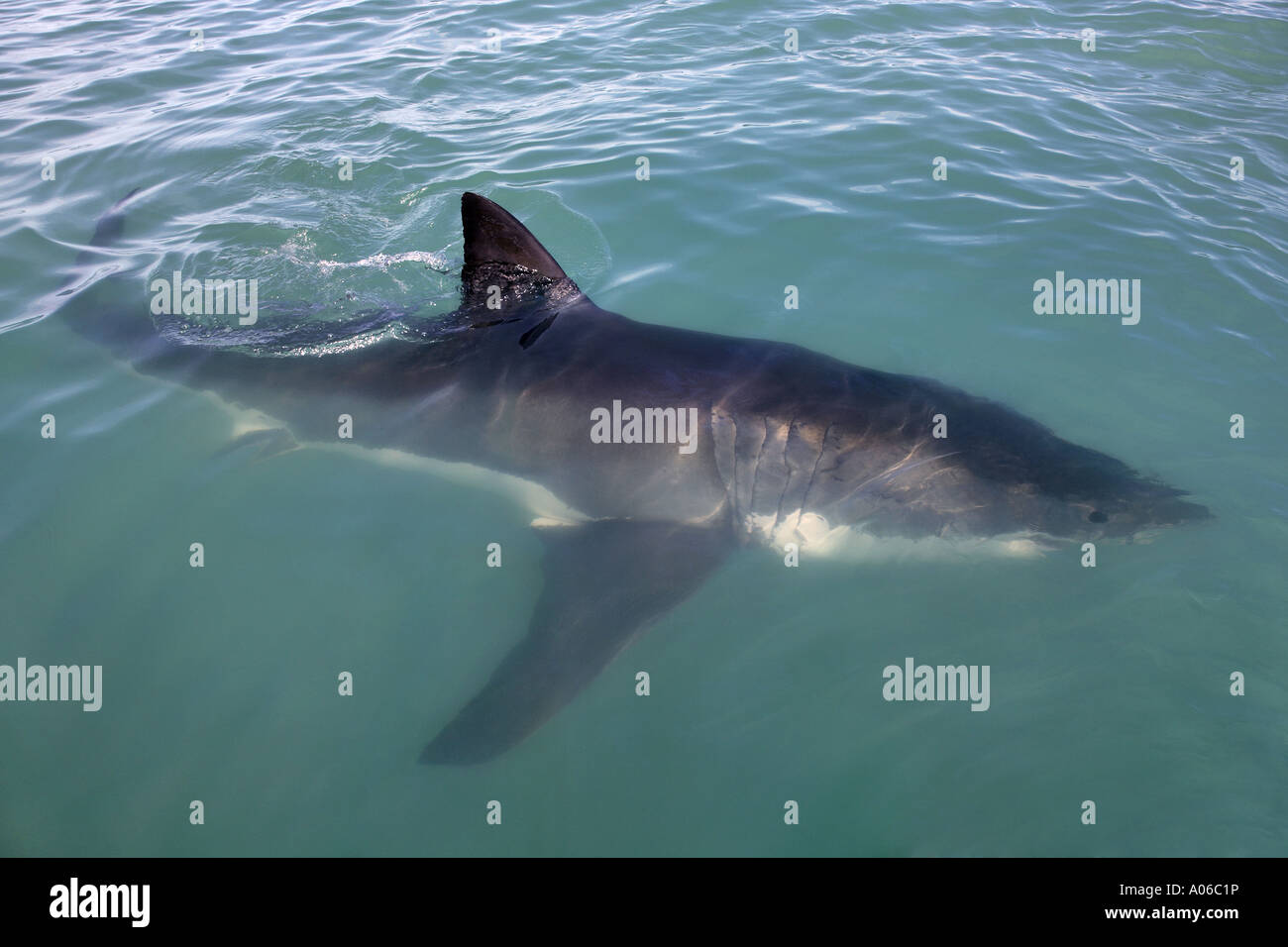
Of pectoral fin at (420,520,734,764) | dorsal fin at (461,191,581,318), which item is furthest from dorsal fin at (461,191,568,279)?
pectoral fin at (420,520,734,764)

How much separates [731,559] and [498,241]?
316cm

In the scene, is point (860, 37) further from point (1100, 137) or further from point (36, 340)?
point (36, 340)

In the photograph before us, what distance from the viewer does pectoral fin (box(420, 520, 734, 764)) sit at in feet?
14.1

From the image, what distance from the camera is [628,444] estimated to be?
586cm

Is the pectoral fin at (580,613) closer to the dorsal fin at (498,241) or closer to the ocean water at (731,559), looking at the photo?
the ocean water at (731,559)

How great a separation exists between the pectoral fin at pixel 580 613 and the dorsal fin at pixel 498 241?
233 centimetres

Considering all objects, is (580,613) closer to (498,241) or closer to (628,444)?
(628,444)

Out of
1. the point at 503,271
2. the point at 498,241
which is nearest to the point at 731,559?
the point at 503,271

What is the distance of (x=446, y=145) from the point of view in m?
10.8

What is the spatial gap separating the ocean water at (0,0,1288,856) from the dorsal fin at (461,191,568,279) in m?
1.16

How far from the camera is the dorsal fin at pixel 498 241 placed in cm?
634

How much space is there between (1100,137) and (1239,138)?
1.70 m

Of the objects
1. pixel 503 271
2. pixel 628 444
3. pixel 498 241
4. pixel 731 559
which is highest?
pixel 498 241
